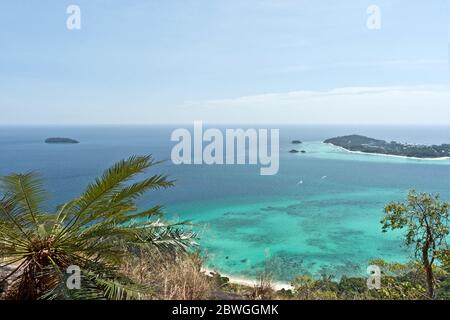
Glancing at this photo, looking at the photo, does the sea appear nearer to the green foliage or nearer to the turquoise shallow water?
the turquoise shallow water

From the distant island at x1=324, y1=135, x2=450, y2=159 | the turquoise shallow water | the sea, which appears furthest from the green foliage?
the distant island at x1=324, y1=135, x2=450, y2=159

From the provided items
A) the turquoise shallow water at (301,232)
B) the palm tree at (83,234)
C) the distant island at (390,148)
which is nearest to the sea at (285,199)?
the turquoise shallow water at (301,232)

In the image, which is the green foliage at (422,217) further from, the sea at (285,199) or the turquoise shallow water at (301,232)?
the turquoise shallow water at (301,232)

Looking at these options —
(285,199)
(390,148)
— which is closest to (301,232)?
(285,199)

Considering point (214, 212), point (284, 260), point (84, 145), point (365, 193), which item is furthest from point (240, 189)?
point (84, 145)

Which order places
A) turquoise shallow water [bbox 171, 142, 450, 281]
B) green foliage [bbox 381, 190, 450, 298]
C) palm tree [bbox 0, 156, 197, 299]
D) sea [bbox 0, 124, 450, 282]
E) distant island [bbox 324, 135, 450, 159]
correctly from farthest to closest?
distant island [bbox 324, 135, 450, 159] → sea [bbox 0, 124, 450, 282] → turquoise shallow water [bbox 171, 142, 450, 281] → green foliage [bbox 381, 190, 450, 298] → palm tree [bbox 0, 156, 197, 299]

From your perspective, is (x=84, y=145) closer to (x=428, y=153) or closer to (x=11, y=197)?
(x=428, y=153)
